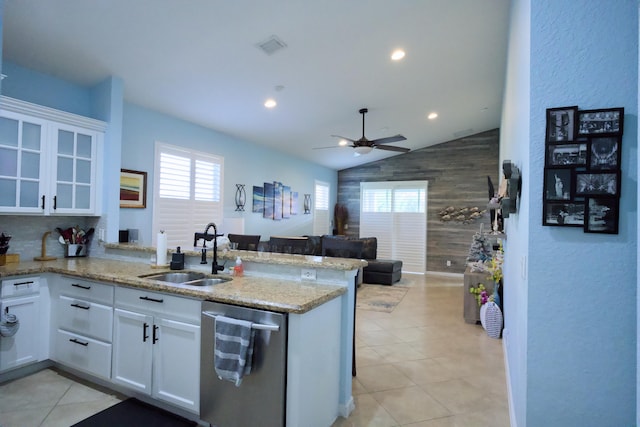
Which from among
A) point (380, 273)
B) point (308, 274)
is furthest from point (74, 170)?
point (380, 273)

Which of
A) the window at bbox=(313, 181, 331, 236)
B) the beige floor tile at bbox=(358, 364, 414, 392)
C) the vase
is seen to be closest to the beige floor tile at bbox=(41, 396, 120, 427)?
the beige floor tile at bbox=(358, 364, 414, 392)

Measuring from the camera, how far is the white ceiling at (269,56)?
109 inches

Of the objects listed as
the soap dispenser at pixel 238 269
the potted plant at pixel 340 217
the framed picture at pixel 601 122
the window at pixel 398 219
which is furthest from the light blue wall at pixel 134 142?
the framed picture at pixel 601 122

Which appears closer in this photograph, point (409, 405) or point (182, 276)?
point (409, 405)

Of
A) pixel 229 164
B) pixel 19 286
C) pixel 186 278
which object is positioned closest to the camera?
pixel 19 286

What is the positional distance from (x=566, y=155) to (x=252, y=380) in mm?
1935

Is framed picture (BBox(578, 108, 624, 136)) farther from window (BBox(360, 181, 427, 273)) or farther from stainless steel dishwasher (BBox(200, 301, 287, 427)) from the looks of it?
window (BBox(360, 181, 427, 273))

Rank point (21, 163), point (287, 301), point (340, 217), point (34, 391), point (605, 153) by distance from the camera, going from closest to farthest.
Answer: point (605, 153) < point (287, 301) < point (34, 391) < point (21, 163) < point (340, 217)

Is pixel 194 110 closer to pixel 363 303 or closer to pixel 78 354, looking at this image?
pixel 78 354

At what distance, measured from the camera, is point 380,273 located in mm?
6613

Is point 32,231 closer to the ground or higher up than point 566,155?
closer to the ground

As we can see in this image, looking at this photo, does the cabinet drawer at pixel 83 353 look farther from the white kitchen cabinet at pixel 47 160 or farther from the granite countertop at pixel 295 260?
the white kitchen cabinet at pixel 47 160

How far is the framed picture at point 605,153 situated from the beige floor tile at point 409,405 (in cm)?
186

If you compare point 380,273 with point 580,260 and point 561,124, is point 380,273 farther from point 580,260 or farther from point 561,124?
point 561,124
